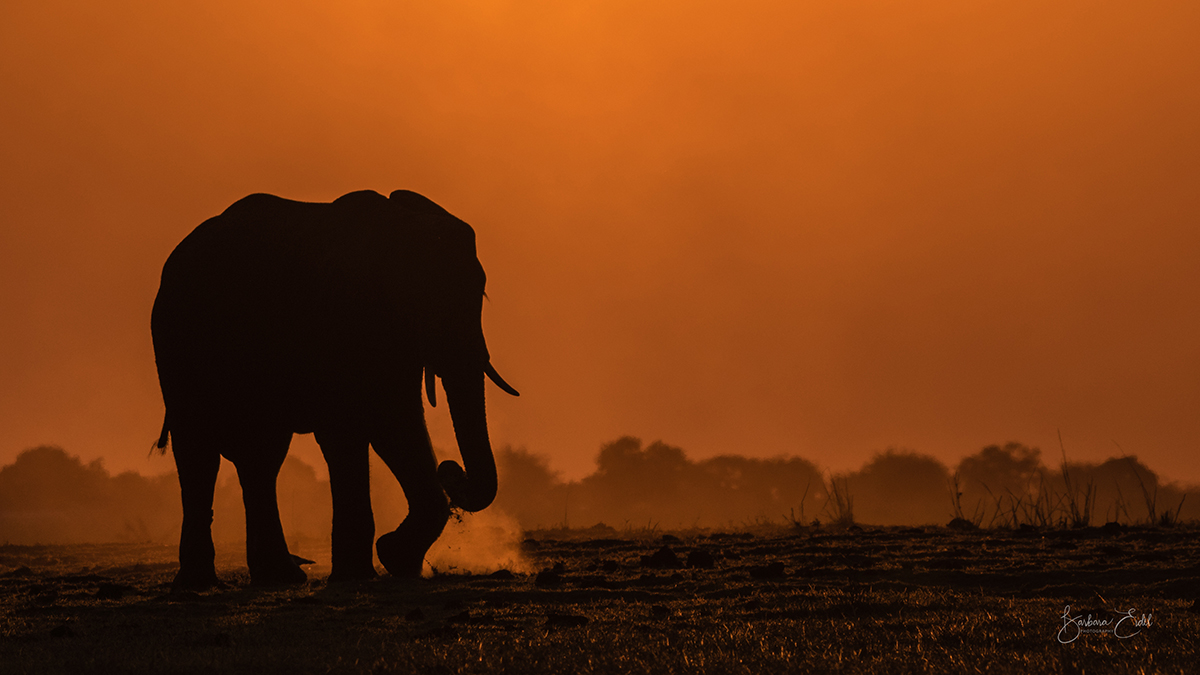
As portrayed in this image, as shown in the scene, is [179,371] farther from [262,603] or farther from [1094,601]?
[1094,601]

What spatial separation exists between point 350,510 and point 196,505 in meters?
2.10

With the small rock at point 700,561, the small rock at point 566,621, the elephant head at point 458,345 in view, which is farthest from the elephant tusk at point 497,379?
the small rock at point 566,621

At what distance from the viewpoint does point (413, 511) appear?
12.3m

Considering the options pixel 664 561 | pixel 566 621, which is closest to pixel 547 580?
pixel 664 561

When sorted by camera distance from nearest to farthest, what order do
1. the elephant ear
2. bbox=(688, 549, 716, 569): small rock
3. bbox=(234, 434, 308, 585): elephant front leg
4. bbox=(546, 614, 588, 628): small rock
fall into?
bbox=(546, 614, 588, 628): small rock < bbox=(688, 549, 716, 569): small rock < bbox=(234, 434, 308, 585): elephant front leg < the elephant ear

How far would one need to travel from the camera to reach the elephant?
12.4m

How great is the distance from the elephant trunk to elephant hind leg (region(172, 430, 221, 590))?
2.71 metres

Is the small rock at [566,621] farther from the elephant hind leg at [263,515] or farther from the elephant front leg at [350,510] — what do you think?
the elephant hind leg at [263,515]

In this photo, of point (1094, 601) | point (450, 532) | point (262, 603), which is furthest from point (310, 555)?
point (1094, 601)

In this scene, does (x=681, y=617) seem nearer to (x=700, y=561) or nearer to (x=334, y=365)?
(x=700, y=561)

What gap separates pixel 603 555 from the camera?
51.0 feet

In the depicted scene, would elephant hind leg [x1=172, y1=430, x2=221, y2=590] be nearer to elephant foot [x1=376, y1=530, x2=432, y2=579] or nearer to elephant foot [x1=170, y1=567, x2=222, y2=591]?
elephant foot [x1=170, y1=567, x2=222, y2=591]

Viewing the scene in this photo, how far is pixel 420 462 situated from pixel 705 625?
17.0 ft

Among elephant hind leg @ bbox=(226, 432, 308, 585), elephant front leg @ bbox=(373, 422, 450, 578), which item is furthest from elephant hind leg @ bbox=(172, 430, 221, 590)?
elephant front leg @ bbox=(373, 422, 450, 578)
